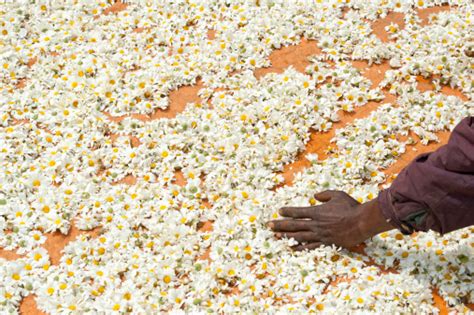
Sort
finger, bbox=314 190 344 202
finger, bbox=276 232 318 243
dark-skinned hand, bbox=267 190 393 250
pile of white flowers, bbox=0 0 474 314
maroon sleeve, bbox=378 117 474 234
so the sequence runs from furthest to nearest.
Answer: finger, bbox=314 190 344 202 < finger, bbox=276 232 318 243 < pile of white flowers, bbox=0 0 474 314 < dark-skinned hand, bbox=267 190 393 250 < maroon sleeve, bbox=378 117 474 234

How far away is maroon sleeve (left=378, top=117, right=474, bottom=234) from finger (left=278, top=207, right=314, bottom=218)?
1.21 meters

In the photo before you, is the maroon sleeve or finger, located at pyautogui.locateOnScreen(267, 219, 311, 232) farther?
finger, located at pyautogui.locateOnScreen(267, 219, 311, 232)

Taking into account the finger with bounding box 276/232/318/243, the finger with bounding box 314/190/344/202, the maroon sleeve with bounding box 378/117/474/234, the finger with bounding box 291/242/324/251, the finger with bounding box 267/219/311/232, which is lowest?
the finger with bounding box 291/242/324/251

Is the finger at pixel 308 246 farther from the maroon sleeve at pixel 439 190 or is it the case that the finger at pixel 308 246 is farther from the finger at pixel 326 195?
the maroon sleeve at pixel 439 190

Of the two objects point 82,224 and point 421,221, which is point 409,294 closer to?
point 421,221

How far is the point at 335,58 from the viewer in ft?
25.4

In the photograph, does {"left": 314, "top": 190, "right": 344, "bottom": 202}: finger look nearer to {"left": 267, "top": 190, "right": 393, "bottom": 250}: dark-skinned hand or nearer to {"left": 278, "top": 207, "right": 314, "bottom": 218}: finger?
{"left": 267, "top": 190, "right": 393, "bottom": 250}: dark-skinned hand

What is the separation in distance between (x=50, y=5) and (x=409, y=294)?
21.7ft

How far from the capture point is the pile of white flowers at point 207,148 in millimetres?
5516

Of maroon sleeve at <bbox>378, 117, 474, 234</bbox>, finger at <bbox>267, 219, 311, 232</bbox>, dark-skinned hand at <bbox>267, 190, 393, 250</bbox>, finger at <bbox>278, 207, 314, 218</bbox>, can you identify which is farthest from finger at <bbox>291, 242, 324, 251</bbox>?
maroon sleeve at <bbox>378, 117, 474, 234</bbox>

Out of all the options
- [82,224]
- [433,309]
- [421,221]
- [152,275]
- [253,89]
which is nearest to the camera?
[421,221]

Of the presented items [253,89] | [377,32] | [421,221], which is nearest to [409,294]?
[421,221]

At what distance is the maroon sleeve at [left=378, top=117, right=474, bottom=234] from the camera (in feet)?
12.9

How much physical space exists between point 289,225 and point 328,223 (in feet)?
1.36
